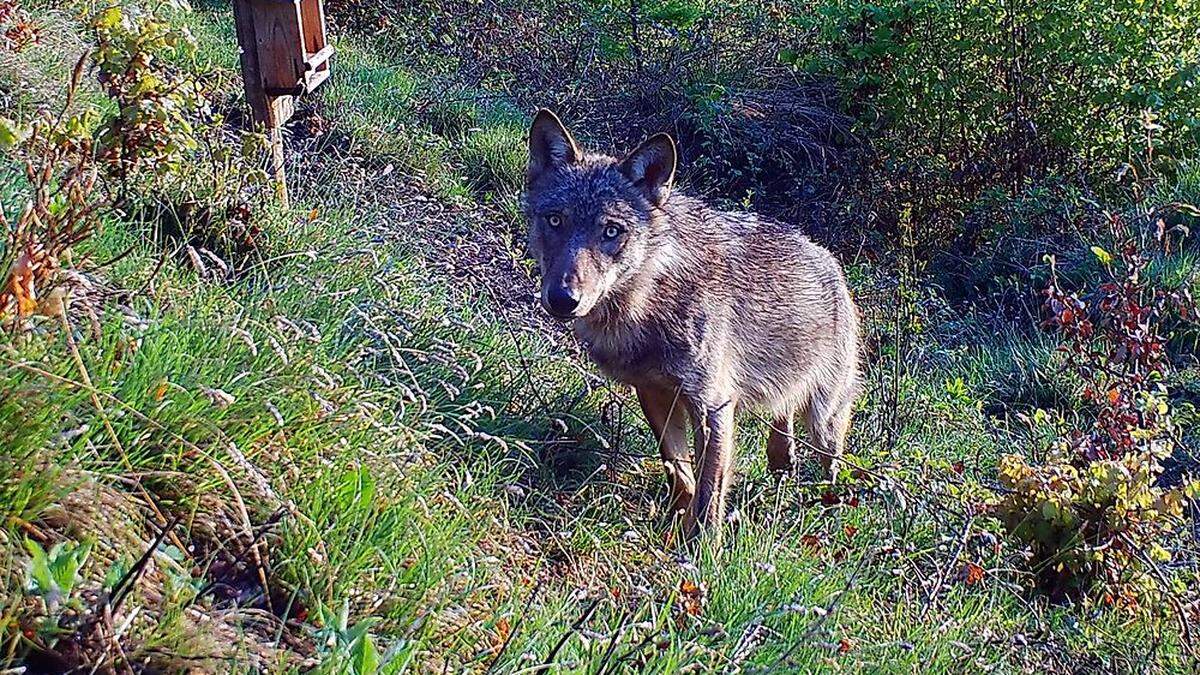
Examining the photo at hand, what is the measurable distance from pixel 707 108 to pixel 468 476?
741 centimetres

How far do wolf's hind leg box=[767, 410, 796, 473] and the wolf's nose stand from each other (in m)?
1.80

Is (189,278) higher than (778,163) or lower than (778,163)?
higher

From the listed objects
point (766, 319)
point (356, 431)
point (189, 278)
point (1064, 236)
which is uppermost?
point (189, 278)

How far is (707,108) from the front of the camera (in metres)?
10.1

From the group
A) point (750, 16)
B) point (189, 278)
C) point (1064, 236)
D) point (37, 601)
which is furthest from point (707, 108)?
point (37, 601)

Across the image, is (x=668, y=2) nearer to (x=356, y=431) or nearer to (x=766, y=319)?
(x=766, y=319)

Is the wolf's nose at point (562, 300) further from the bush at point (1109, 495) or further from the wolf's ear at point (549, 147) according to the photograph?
the bush at point (1109, 495)

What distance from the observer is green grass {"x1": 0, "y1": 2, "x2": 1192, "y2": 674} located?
2.50 m

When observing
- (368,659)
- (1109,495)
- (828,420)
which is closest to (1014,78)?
(828,420)

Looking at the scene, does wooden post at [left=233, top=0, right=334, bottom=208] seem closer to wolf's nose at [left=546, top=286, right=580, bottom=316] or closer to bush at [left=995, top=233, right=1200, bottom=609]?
wolf's nose at [left=546, top=286, right=580, bottom=316]

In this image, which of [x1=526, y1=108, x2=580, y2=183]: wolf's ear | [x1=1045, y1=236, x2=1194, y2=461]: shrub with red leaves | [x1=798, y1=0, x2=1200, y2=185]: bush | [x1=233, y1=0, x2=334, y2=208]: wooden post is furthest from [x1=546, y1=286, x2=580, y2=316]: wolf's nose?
[x1=798, y1=0, x2=1200, y2=185]: bush

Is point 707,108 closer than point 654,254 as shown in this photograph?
No

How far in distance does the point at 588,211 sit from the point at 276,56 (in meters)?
1.87

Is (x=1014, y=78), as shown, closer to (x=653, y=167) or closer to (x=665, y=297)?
(x=653, y=167)
